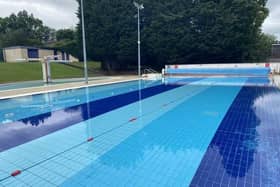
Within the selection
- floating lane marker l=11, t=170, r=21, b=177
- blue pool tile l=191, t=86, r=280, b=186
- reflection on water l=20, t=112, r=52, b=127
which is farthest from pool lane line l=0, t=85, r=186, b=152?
blue pool tile l=191, t=86, r=280, b=186

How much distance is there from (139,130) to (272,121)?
2.79 m

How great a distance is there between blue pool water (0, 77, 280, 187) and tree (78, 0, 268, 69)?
1214 centimetres

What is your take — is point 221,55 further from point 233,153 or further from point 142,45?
point 233,153

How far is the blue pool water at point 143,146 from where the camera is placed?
84.7 inches

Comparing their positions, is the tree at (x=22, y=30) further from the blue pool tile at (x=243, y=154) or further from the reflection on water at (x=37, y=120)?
the blue pool tile at (x=243, y=154)

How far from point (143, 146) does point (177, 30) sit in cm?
1543

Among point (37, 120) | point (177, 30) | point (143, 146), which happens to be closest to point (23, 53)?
point (177, 30)

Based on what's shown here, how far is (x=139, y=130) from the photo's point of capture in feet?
12.3

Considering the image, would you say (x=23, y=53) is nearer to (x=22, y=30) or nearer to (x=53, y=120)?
(x=22, y=30)

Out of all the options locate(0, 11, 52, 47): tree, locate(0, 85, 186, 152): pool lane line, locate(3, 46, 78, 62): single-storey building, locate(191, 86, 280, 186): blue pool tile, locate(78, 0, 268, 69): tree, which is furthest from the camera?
locate(0, 11, 52, 47): tree

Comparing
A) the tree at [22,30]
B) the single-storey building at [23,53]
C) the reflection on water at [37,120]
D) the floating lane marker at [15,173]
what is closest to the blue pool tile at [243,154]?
the floating lane marker at [15,173]

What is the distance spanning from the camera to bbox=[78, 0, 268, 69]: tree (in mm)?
15578

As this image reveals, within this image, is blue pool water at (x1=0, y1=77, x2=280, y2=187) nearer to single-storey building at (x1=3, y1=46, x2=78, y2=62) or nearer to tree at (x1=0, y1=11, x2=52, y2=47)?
single-storey building at (x1=3, y1=46, x2=78, y2=62)

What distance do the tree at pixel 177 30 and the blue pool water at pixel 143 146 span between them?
39.8ft
